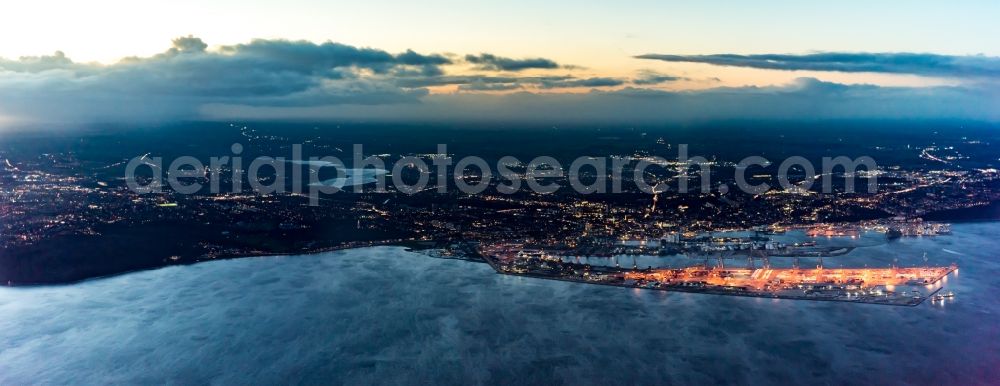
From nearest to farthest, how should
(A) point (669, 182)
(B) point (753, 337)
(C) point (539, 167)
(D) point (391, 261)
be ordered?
(B) point (753, 337)
(D) point (391, 261)
(A) point (669, 182)
(C) point (539, 167)

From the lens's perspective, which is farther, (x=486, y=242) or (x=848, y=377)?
(x=486, y=242)

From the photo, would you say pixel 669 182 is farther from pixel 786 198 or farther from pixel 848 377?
pixel 848 377

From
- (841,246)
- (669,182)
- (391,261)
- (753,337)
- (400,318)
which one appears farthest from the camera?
(669,182)

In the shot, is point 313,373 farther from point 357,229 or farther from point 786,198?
point 786,198

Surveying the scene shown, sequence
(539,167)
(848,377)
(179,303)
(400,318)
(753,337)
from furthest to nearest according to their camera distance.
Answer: (539,167) → (179,303) → (400,318) → (753,337) → (848,377)

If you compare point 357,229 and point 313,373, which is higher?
point 357,229

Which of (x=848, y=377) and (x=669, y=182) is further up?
(x=669, y=182)

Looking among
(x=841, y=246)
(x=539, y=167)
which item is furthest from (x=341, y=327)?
(x=539, y=167)

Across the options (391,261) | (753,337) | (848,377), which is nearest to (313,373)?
(391,261)

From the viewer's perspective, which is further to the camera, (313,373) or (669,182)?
(669,182)
